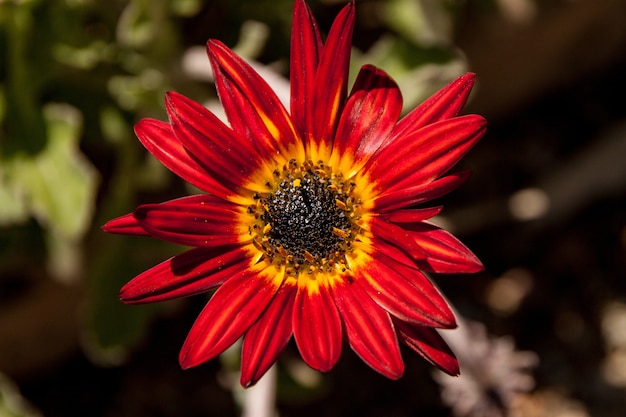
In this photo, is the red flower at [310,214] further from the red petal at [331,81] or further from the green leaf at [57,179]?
the green leaf at [57,179]

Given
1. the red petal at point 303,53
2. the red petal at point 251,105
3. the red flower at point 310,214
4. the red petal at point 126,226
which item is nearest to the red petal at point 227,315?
the red flower at point 310,214

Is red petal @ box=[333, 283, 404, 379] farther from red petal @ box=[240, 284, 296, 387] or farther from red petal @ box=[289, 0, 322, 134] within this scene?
red petal @ box=[289, 0, 322, 134]

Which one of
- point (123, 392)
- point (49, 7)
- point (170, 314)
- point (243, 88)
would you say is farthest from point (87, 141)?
point (243, 88)

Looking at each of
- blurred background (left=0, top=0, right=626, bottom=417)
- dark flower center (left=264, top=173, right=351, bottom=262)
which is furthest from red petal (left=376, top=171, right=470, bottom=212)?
blurred background (left=0, top=0, right=626, bottom=417)

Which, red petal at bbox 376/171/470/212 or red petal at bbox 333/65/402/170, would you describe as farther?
red petal at bbox 333/65/402/170

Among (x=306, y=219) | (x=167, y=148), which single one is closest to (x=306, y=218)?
(x=306, y=219)

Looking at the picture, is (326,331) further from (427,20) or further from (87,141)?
(87,141)
